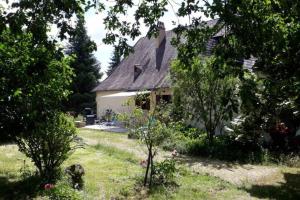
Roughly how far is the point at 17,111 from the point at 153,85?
19636mm

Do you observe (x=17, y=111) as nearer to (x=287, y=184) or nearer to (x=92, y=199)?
(x=92, y=199)

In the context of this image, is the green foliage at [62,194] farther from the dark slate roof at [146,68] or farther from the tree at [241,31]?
the dark slate roof at [146,68]

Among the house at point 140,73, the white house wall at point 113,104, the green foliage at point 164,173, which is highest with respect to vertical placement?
the house at point 140,73

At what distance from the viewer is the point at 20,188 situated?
33.5 feet

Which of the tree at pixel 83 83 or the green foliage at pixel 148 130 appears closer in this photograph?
the green foliage at pixel 148 130

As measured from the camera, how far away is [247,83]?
4988 millimetres

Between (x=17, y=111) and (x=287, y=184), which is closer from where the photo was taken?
(x=17, y=111)

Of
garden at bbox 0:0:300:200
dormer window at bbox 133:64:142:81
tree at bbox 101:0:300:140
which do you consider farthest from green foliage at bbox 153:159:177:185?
dormer window at bbox 133:64:142:81

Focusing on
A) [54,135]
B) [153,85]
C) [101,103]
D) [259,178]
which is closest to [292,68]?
[259,178]

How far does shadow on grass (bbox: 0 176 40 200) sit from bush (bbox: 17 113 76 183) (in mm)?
331

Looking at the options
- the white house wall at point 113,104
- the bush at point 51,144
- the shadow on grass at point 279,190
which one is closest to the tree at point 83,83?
the white house wall at point 113,104

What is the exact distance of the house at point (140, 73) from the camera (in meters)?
30.9

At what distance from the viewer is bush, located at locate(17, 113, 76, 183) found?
10484 mm

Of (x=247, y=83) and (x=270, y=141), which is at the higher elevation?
(x=247, y=83)
